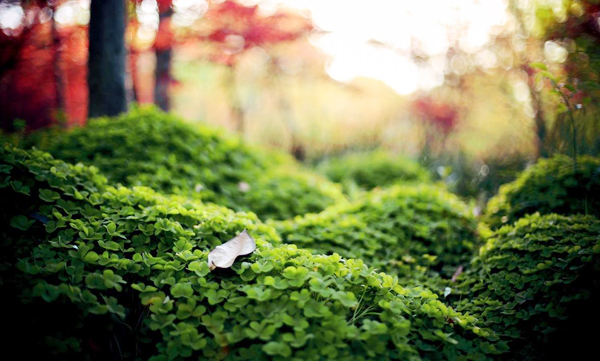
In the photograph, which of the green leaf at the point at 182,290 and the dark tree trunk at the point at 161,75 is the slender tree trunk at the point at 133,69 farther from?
the green leaf at the point at 182,290

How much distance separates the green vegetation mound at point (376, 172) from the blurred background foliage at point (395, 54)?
0.27 m

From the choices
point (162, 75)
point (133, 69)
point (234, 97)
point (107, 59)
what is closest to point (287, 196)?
point (107, 59)

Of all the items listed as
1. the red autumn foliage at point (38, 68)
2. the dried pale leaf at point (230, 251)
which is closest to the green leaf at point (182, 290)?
the dried pale leaf at point (230, 251)

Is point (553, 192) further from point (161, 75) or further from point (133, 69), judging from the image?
point (133, 69)

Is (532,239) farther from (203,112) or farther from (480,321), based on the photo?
(203,112)

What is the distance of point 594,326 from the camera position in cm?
154

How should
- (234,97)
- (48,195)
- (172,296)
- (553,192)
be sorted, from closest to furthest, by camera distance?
(172,296) < (48,195) < (553,192) < (234,97)

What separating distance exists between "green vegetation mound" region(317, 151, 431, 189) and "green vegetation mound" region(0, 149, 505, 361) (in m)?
3.21

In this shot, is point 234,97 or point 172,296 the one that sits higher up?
point 234,97

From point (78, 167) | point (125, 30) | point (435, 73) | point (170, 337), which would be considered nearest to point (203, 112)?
point (435, 73)

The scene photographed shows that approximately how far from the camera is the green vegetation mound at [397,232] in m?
2.43

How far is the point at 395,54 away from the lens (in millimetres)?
8906

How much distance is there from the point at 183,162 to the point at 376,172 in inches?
114

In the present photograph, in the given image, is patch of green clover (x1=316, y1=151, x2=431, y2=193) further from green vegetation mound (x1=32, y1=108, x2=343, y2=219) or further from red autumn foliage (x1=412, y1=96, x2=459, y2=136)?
red autumn foliage (x1=412, y1=96, x2=459, y2=136)
